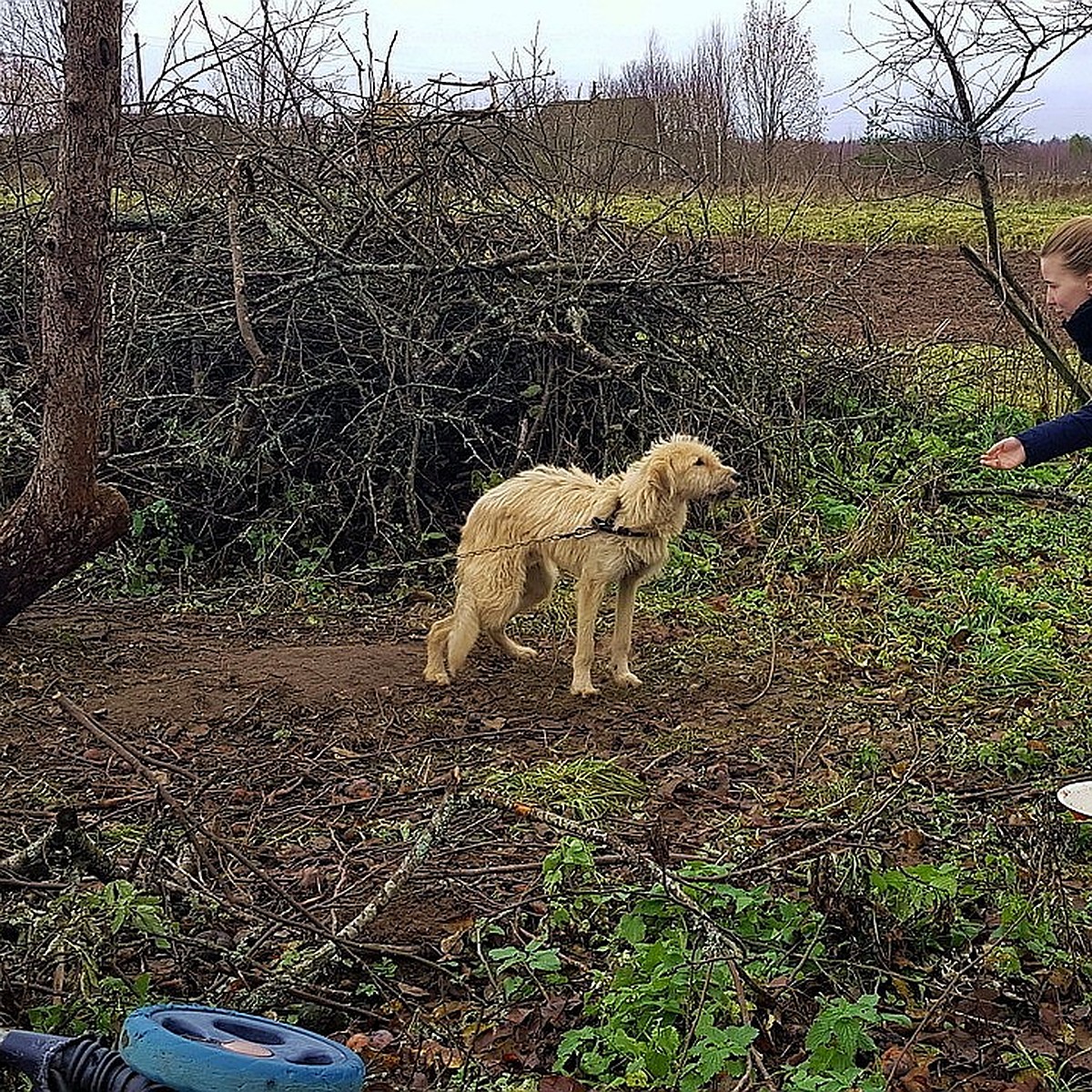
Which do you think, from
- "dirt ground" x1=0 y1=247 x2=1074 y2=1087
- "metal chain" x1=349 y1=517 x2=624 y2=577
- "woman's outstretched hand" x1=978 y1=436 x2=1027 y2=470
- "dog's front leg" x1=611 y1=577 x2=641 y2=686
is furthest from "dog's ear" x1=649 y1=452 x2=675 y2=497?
"woman's outstretched hand" x1=978 y1=436 x2=1027 y2=470

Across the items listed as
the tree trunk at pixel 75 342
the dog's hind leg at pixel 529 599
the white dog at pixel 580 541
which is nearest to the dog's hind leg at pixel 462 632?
the white dog at pixel 580 541

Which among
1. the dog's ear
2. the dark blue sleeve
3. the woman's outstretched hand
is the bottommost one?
the dog's ear

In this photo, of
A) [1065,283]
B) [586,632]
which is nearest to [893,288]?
[586,632]

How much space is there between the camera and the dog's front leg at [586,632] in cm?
687

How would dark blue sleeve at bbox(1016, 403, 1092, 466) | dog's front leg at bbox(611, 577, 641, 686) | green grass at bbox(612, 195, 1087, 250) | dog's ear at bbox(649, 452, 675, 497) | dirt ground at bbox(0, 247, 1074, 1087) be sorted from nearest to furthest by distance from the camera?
dirt ground at bbox(0, 247, 1074, 1087)
dark blue sleeve at bbox(1016, 403, 1092, 466)
dog's ear at bbox(649, 452, 675, 497)
dog's front leg at bbox(611, 577, 641, 686)
green grass at bbox(612, 195, 1087, 250)

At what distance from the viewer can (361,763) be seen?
5.98 meters

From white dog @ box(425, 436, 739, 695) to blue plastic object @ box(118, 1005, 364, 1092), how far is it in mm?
4619

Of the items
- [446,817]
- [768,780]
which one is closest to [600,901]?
[446,817]

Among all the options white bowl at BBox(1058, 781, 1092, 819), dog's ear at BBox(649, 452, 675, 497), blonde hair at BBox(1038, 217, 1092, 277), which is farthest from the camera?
dog's ear at BBox(649, 452, 675, 497)

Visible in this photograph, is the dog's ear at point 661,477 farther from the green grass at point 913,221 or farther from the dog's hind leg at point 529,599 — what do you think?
the green grass at point 913,221

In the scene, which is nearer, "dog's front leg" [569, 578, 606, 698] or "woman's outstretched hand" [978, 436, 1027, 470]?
"woman's outstretched hand" [978, 436, 1027, 470]

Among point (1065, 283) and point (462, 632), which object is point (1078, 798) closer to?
point (1065, 283)

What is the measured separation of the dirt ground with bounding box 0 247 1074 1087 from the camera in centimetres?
390

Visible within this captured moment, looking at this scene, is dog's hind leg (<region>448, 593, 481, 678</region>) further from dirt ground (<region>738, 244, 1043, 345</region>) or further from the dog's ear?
dirt ground (<region>738, 244, 1043, 345</region>)
